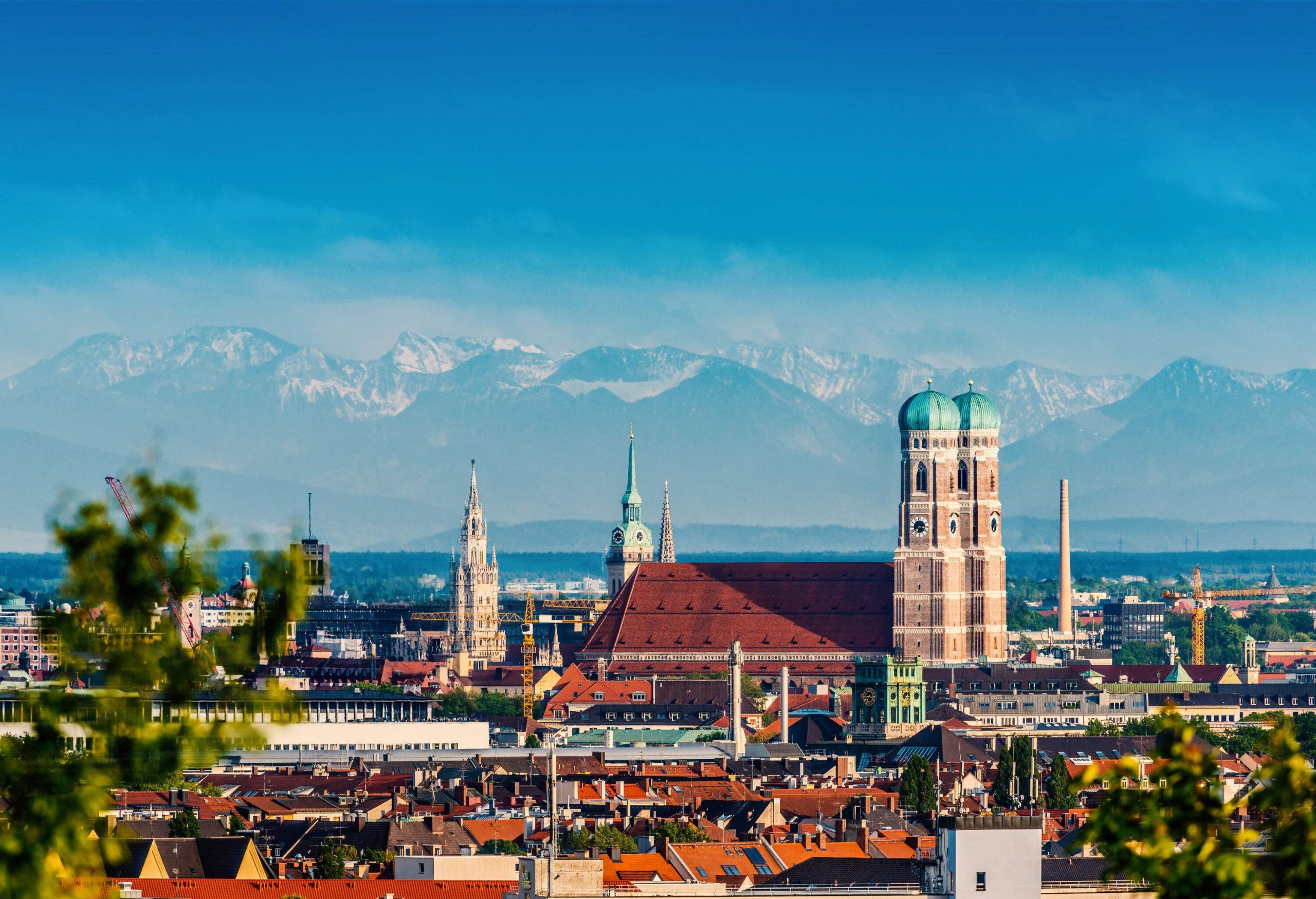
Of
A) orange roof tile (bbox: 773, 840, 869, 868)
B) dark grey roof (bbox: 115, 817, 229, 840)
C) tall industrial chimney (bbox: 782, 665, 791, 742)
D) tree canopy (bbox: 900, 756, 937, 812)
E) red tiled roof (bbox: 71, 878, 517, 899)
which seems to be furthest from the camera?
tall industrial chimney (bbox: 782, 665, 791, 742)

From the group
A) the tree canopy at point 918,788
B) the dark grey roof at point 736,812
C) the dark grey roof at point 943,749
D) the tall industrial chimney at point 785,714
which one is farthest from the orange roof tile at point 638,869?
the tall industrial chimney at point 785,714

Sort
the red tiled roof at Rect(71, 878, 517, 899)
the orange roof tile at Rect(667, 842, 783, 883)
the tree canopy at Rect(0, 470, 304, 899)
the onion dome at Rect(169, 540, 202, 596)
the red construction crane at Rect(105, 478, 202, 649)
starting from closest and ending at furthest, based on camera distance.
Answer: the tree canopy at Rect(0, 470, 304, 899) < the red construction crane at Rect(105, 478, 202, 649) < the onion dome at Rect(169, 540, 202, 596) < the red tiled roof at Rect(71, 878, 517, 899) < the orange roof tile at Rect(667, 842, 783, 883)

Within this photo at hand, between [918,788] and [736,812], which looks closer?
[736,812]

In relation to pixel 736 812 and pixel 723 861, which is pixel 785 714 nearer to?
pixel 736 812

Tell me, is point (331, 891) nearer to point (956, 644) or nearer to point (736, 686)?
point (736, 686)

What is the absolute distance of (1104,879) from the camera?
1750cm

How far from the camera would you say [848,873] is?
2242 inches

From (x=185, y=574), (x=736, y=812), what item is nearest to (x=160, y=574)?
(x=185, y=574)

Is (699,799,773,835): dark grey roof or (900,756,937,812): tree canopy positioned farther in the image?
(900,756,937,812): tree canopy

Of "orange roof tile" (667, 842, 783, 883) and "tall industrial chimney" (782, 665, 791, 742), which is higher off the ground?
"tall industrial chimney" (782, 665, 791, 742)

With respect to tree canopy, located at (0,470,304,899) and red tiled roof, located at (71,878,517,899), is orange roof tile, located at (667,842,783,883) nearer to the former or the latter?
red tiled roof, located at (71,878,517,899)

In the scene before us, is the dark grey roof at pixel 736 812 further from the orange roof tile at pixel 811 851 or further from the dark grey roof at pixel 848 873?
the dark grey roof at pixel 848 873

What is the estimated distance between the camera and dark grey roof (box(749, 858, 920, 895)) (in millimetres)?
53062

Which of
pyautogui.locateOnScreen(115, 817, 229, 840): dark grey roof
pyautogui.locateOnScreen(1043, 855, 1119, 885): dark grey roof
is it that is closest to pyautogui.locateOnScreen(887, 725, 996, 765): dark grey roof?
pyautogui.locateOnScreen(115, 817, 229, 840): dark grey roof
